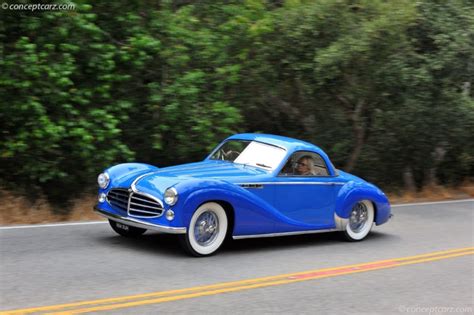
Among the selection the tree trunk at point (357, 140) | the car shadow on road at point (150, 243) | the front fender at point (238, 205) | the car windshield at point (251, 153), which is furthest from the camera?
the tree trunk at point (357, 140)

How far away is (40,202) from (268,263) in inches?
216

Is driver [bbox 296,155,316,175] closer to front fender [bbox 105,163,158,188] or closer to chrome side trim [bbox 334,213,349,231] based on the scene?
chrome side trim [bbox 334,213,349,231]

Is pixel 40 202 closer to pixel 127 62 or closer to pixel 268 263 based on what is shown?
pixel 127 62

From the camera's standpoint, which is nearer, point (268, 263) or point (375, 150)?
point (268, 263)

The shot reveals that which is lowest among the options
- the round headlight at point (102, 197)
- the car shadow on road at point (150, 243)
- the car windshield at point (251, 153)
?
the car shadow on road at point (150, 243)

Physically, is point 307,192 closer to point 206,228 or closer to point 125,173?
point 206,228

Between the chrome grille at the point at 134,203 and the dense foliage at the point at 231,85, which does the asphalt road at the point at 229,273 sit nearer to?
the chrome grille at the point at 134,203

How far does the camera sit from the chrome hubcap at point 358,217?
10.7 meters

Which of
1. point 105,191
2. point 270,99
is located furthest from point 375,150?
point 105,191

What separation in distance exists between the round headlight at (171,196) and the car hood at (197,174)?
120 mm

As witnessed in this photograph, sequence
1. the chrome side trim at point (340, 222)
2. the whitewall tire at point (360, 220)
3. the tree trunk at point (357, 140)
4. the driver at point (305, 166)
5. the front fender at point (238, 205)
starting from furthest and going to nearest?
the tree trunk at point (357, 140) < the whitewall tire at point (360, 220) < the chrome side trim at point (340, 222) < the driver at point (305, 166) < the front fender at point (238, 205)

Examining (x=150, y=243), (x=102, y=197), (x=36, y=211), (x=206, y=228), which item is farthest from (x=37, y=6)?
(x=206, y=228)

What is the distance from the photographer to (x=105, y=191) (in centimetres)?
908

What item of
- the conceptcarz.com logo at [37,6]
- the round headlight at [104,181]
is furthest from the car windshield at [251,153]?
Answer: the conceptcarz.com logo at [37,6]
